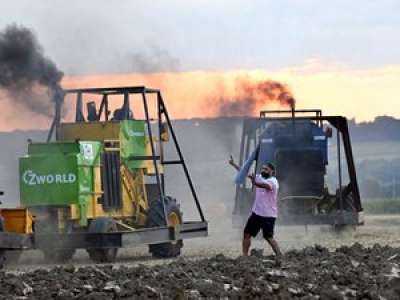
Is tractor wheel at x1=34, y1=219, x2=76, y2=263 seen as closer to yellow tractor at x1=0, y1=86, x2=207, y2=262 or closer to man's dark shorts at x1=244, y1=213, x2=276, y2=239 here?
yellow tractor at x1=0, y1=86, x2=207, y2=262

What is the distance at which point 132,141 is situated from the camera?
84.9ft

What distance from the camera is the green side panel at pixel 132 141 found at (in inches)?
1009

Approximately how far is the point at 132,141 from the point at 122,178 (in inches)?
31.1

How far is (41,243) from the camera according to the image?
23594 mm

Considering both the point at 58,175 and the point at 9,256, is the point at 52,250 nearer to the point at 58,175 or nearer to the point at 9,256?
the point at 9,256

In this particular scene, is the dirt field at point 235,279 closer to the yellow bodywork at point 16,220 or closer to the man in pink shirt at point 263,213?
the yellow bodywork at point 16,220

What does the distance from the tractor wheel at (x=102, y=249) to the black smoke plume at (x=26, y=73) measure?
369 cm

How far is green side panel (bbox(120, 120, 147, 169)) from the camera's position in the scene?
2562 cm

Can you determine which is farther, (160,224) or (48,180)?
(160,224)

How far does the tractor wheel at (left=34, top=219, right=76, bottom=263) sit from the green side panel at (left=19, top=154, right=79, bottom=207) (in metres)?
0.41

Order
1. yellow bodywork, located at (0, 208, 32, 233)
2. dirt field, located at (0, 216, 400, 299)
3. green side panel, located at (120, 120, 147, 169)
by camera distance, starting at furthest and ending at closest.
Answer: green side panel, located at (120, 120, 147, 169)
yellow bodywork, located at (0, 208, 32, 233)
dirt field, located at (0, 216, 400, 299)

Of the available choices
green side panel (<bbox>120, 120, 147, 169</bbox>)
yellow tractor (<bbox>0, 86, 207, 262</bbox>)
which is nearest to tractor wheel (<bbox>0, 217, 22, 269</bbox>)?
yellow tractor (<bbox>0, 86, 207, 262</bbox>)

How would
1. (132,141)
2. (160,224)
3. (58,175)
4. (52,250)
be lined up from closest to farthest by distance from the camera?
1. (52,250)
2. (58,175)
3. (160,224)
4. (132,141)

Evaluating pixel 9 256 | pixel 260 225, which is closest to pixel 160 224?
pixel 260 225
